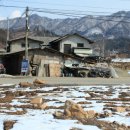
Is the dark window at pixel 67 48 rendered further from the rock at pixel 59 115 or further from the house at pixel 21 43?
the rock at pixel 59 115

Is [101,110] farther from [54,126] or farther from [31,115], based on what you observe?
[54,126]

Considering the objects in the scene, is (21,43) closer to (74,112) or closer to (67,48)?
(67,48)

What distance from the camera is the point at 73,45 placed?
6366 centimetres

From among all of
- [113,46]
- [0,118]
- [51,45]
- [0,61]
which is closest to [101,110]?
[0,118]

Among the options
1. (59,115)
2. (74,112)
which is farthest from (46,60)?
(59,115)

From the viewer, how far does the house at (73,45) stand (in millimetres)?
62594

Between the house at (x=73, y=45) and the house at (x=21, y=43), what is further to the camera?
the house at (x=21, y=43)

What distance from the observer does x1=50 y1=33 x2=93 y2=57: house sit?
62.6 meters

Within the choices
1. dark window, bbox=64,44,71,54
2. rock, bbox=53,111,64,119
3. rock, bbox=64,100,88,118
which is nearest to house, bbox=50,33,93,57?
dark window, bbox=64,44,71,54

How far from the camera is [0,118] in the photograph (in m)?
13.2

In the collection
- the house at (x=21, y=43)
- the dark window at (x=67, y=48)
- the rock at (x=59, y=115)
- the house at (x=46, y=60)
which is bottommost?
the rock at (x=59, y=115)

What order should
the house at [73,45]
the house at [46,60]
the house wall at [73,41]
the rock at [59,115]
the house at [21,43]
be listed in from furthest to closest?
the house at [21,43] → the house wall at [73,41] → the house at [73,45] → the house at [46,60] → the rock at [59,115]

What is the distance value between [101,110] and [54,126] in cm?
453

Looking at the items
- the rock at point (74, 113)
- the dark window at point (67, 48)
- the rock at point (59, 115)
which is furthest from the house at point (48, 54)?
the rock at point (59, 115)
